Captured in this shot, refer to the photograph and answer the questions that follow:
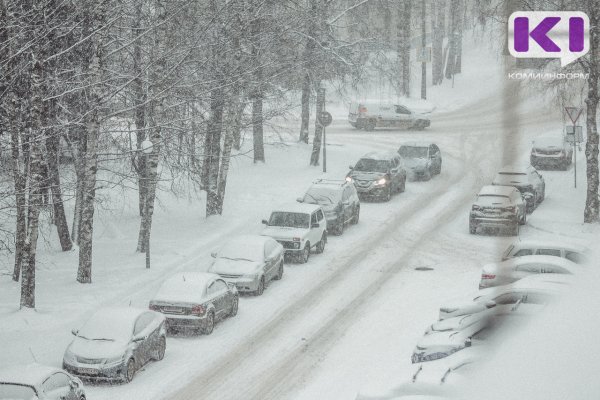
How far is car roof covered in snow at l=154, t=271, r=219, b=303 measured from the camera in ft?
60.5

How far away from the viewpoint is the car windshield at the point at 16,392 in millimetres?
12648

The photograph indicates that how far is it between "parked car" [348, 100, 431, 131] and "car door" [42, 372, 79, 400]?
1466 inches

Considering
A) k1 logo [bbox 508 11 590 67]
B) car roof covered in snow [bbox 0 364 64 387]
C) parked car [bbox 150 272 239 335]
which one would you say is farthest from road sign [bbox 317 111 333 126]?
car roof covered in snow [bbox 0 364 64 387]

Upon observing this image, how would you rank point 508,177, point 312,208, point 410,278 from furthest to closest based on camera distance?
point 508,177 → point 312,208 → point 410,278

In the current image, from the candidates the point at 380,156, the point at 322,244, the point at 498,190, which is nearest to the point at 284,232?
the point at 322,244

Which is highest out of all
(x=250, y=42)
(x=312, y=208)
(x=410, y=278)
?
(x=250, y=42)

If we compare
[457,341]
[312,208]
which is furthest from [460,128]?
[457,341]

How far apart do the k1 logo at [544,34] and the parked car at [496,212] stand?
4836 mm

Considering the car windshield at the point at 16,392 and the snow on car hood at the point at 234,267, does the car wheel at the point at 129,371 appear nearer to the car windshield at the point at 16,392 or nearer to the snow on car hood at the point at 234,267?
the car windshield at the point at 16,392

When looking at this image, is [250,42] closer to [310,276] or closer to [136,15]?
[136,15]

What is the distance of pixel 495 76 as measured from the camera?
2670 inches

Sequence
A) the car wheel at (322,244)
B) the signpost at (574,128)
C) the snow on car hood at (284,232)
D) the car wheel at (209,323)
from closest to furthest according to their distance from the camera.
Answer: the car wheel at (209,323), the snow on car hood at (284,232), the car wheel at (322,244), the signpost at (574,128)

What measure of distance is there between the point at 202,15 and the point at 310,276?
920cm

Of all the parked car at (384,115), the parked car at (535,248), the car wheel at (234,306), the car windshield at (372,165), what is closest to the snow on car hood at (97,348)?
the car wheel at (234,306)
